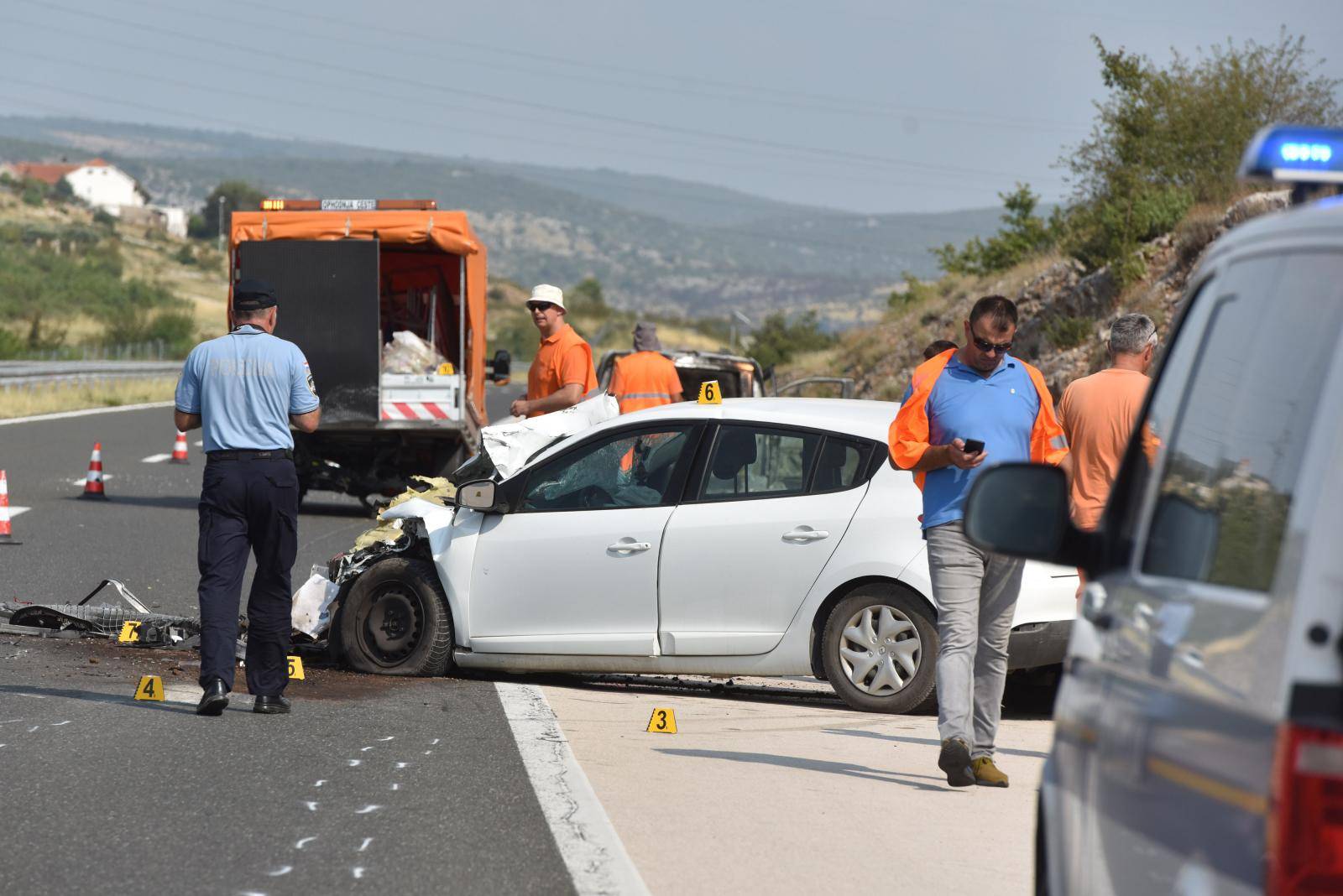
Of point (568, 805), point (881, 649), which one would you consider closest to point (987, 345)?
point (881, 649)

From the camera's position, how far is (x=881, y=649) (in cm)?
874

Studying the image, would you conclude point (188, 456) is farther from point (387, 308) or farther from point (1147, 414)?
point (1147, 414)

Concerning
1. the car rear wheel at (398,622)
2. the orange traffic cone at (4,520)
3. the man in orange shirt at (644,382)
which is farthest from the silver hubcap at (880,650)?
the orange traffic cone at (4,520)

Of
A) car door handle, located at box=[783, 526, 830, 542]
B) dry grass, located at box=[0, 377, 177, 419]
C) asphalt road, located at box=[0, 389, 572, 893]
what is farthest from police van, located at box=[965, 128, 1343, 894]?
dry grass, located at box=[0, 377, 177, 419]

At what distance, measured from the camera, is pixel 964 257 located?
164 feet

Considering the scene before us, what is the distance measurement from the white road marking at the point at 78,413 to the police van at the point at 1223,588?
94.0ft

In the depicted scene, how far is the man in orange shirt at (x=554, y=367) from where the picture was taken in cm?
1223

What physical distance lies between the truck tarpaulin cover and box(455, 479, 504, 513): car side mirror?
30.6 feet

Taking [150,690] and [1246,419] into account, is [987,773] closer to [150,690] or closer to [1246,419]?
[150,690]

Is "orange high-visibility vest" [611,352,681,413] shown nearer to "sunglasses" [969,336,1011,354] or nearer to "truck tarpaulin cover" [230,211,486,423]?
"sunglasses" [969,336,1011,354]

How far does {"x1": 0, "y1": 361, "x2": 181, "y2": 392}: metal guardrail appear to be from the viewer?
36.8m

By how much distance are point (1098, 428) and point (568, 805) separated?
312 centimetres

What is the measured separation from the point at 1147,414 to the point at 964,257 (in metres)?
47.2

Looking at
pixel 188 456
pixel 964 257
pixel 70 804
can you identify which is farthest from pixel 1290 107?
pixel 70 804
